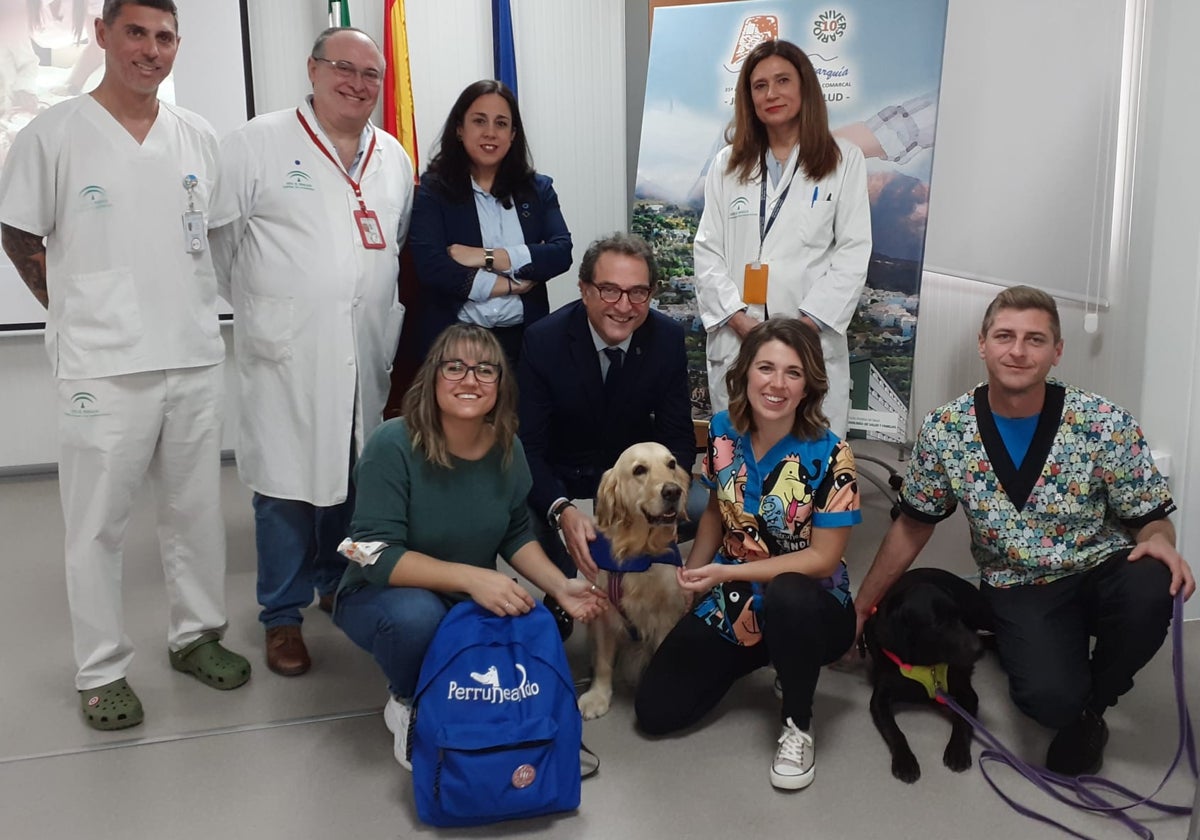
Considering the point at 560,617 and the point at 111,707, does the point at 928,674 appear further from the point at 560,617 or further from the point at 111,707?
the point at 111,707

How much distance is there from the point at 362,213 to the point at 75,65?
2.67m

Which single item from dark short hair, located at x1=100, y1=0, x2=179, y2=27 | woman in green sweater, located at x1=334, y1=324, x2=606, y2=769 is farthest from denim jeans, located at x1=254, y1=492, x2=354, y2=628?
dark short hair, located at x1=100, y1=0, x2=179, y2=27

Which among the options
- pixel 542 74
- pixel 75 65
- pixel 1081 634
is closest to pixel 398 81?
pixel 542 74

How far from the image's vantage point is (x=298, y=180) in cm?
260

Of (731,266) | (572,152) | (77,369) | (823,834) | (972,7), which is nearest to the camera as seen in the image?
(823,834)

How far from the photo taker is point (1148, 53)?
289 cm

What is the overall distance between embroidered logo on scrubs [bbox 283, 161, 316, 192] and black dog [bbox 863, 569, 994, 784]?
A: 176 cm

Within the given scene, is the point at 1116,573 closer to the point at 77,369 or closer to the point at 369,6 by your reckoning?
the point at 77,369

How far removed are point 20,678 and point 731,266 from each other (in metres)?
2.32

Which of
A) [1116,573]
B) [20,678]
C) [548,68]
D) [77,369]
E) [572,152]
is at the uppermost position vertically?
[548,68]

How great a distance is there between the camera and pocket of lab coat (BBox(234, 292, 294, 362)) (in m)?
2.60

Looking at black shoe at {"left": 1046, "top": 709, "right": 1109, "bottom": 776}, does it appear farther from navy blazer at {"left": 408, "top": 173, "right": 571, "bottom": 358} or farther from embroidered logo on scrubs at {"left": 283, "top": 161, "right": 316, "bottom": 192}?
embroidered logo on scrubs at {"left": 283, "top": 161, "right": 316, "bottom": 192}

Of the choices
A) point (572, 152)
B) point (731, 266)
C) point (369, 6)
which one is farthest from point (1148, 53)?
point (369, 6)

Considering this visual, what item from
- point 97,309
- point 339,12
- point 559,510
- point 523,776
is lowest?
point 523,776
